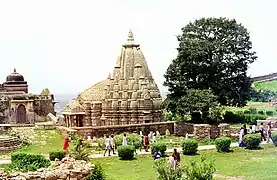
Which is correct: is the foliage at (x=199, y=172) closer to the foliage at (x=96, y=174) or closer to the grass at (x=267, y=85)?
the foliage at (x=96, y=174)

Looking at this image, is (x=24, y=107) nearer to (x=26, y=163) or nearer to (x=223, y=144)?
(x=223, y=144)

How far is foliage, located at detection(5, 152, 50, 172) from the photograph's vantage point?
2067 centimetres

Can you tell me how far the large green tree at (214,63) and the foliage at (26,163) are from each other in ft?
52.2

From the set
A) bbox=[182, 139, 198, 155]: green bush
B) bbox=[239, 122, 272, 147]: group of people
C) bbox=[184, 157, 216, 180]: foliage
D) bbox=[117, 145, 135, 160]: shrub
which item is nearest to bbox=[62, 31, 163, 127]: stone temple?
bbox=[239, 122, 272, 147]: group of people

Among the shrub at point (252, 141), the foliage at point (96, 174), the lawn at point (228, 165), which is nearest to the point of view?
the foliage at point (96, 174)

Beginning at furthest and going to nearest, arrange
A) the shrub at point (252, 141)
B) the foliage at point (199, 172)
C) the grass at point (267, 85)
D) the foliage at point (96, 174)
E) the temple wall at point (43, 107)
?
the grass at point (267, 85), the temple wall at point (43, 107), the shrub at point (252, 141), the foliage at point (96, 174), the foliage at point (199, 172)

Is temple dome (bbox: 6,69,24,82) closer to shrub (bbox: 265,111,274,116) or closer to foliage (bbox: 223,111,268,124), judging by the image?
foliage (bbox: 223,111,268,124)

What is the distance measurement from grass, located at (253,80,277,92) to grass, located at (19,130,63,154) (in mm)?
22176

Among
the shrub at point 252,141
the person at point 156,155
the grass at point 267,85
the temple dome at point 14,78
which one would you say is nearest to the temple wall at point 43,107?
the temple dome at point 14,78

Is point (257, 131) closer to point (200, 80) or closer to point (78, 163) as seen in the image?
point (200, 80)

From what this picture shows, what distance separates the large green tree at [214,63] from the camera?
36.6 meters

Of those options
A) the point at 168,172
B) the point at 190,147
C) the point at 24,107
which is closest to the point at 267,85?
the point at 24,107

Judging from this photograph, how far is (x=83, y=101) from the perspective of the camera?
39969 mm

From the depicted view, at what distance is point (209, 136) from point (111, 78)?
9.33 metres
